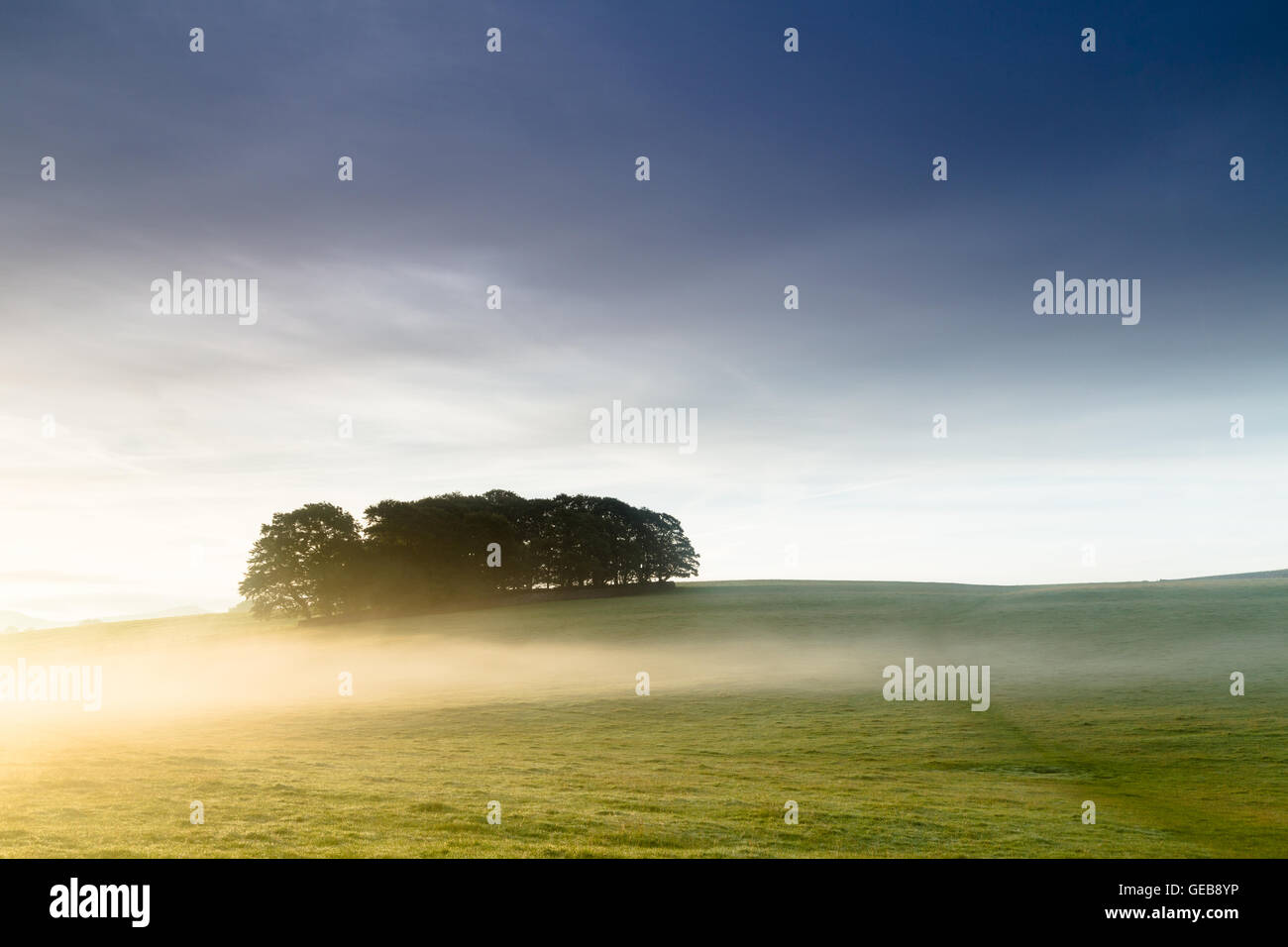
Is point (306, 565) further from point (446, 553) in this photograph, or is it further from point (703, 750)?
point (703, 750)

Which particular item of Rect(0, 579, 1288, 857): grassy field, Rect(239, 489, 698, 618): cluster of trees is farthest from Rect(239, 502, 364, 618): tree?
Rect(0, 579, 1288, 857): grassy field

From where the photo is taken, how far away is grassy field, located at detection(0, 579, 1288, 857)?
16094 mm

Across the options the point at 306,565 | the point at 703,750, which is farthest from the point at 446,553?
the point at 703,750

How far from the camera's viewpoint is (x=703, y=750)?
28594 mm

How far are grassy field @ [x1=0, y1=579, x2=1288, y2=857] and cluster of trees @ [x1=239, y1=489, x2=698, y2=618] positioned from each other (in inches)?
1090

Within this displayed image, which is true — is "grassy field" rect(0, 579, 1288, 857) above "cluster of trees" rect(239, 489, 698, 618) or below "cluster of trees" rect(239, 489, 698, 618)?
below

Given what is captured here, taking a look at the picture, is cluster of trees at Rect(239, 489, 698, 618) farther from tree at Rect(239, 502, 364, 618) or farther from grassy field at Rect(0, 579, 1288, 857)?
grassy field at Rect(0, 579, 1288, 857)

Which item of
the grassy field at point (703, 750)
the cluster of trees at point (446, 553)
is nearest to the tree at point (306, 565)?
the cluster of trees at point (446, 553)

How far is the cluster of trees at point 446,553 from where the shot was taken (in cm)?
9831

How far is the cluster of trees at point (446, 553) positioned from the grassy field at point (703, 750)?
1090 inches

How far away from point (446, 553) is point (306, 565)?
1741 cm

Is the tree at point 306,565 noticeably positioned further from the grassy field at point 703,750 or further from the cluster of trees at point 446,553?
the grassy field at point 703,750
